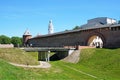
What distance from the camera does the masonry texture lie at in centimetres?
5920

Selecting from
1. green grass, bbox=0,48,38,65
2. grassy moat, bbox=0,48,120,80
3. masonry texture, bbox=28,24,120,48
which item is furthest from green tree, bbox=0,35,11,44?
green grass, bbox=0,48,38,65

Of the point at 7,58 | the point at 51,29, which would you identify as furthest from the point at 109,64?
the point at 51,29

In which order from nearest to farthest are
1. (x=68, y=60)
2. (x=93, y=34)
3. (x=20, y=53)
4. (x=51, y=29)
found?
(x=20, y=53) → (x=68, y=60) → (x=93, y=34) → (x=51, y=29)

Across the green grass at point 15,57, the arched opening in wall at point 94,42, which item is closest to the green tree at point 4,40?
the arched opening in wall at point 94,42

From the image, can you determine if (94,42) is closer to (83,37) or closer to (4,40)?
(83,37)

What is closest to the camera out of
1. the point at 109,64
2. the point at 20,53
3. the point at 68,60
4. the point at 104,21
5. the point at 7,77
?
the point at 7,77

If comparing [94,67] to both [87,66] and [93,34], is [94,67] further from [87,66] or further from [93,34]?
[93,34]

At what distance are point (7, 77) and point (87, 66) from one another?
23.1 metres

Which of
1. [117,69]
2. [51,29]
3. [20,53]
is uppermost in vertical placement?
[51,29]

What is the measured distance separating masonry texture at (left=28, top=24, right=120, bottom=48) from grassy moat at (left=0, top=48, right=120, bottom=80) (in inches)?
274

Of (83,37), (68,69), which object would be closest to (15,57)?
(68,69)

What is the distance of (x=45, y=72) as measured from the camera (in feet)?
101

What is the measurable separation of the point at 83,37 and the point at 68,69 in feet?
90.8

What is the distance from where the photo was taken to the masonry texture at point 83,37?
194 feet
